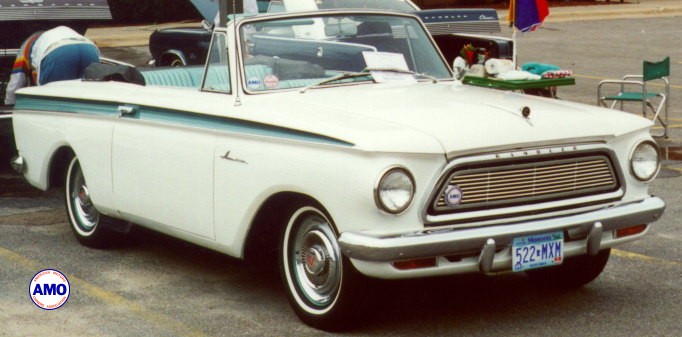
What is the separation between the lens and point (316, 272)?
595 centimetres

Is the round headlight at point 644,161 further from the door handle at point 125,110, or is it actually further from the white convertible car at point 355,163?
the door handle at point 125,110

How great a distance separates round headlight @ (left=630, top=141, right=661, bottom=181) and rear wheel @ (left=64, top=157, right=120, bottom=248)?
339 cm

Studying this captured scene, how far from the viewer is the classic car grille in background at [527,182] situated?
18.4ft

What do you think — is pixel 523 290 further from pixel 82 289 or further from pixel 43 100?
pixel 43 100

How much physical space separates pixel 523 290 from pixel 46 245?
3.20m

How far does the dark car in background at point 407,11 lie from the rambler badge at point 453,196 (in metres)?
6.54

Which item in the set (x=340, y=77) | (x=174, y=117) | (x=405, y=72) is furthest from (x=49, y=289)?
(x=405, y=72)

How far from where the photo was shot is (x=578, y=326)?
595 centimetres

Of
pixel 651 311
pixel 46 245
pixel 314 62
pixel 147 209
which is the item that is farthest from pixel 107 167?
pixel 651 311

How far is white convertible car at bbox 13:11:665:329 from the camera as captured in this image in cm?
551

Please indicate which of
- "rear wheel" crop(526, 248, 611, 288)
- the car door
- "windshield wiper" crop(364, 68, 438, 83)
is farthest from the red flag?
the car door

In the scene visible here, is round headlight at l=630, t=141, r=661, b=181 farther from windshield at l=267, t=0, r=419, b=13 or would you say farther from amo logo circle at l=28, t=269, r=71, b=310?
windshield at l=267, t=0, r=419, b=13

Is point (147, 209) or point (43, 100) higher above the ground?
point (43, 100)

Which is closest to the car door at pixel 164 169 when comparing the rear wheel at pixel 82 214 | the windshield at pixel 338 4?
the rear wheel at pixel 82 214
